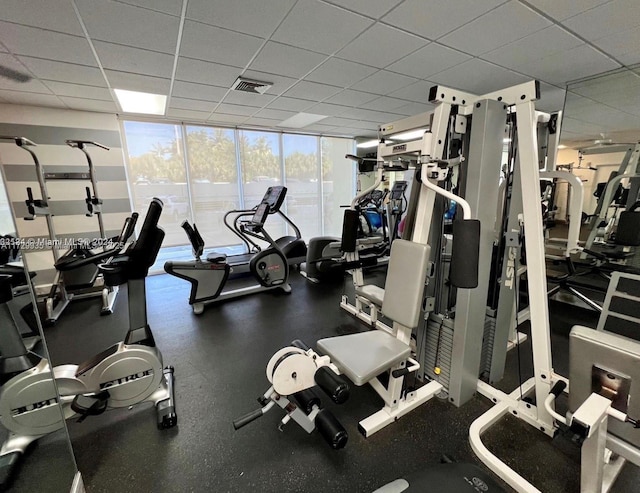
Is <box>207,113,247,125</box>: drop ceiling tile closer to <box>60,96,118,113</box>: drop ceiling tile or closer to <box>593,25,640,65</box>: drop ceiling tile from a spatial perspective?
<box>60,96,118,113</box>: drop ceiling tile

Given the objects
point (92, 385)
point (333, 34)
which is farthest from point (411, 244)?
point (92, 385)

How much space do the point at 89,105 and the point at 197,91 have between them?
1668mm

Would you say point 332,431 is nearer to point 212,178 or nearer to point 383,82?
point 383,82

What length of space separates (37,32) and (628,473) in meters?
4.46

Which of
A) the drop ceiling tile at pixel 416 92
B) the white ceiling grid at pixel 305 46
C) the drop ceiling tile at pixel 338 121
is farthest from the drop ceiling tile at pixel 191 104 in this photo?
the drop ceiling tile at pixel 416 92

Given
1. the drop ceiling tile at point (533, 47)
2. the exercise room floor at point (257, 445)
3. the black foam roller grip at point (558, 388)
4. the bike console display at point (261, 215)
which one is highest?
the drop ceiling tile at point (533, 47)

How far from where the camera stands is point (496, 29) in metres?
2.01

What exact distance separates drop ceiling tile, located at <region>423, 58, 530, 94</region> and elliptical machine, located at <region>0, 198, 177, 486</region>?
2975 millimetres

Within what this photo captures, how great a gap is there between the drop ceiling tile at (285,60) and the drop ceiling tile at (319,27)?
108 mm

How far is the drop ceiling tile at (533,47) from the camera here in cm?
210

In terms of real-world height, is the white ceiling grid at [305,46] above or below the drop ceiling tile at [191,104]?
below

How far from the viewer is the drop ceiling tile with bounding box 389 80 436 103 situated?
3.16 metres

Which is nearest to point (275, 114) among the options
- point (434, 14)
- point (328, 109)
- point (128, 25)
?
point (328, 109)

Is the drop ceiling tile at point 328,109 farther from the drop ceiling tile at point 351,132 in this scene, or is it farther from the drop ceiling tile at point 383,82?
the drop ceiling tile at point 351,132
